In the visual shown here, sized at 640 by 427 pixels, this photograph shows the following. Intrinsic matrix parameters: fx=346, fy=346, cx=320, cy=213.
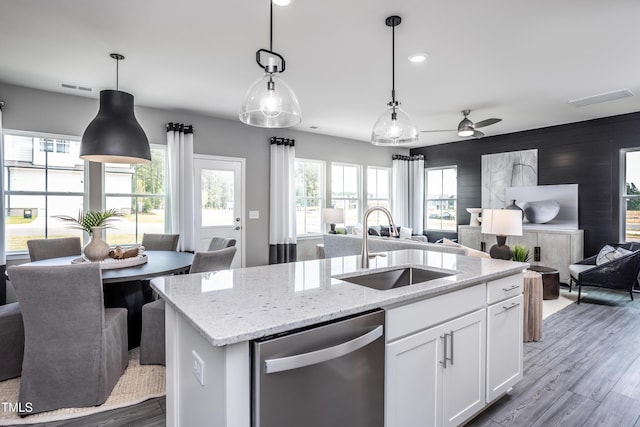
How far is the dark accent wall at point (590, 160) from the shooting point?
215 inches

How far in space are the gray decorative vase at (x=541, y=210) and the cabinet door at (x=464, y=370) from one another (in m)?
5.25

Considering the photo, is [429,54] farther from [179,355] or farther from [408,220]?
[408,220]

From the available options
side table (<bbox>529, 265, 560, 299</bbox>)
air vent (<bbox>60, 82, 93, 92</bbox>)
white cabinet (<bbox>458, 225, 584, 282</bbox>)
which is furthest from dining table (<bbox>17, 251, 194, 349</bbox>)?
white cabinet (<bbox>458, 225, 584, 282</bbox>)

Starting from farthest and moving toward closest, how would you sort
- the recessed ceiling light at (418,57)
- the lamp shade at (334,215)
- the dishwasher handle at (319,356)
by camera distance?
the lamp shade at (334,215) → the recessed ceiling light at (418,57) → the dishwasher handle at (319,356)

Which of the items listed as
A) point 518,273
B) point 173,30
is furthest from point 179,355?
point 173,30

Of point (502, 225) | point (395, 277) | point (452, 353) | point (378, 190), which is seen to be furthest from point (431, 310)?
point (378, 190)

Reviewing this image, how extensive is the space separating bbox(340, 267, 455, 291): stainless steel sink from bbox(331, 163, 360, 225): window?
492cm

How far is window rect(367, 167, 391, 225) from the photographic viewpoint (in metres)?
7.78

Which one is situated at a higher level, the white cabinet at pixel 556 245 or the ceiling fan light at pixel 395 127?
the ceiling fan light at pixel 395 127

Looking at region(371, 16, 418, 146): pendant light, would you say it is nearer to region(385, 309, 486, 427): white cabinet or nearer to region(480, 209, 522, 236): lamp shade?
region(480, 209, 522, 236): lamp shade

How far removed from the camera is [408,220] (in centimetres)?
811

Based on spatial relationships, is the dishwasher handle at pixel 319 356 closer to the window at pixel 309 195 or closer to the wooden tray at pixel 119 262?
the wooden tray at pixel 119 262

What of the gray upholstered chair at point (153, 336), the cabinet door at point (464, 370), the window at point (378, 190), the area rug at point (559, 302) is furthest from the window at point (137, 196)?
the area rug at point (559, 302)

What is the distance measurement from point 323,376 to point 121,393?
1889mm
